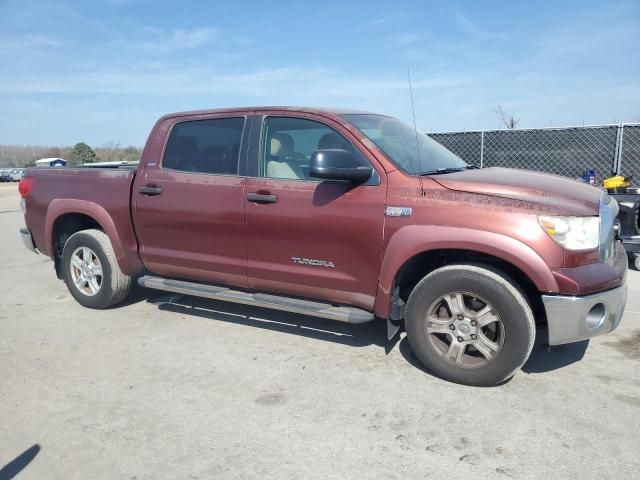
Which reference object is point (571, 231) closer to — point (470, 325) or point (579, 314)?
point (579, 314)

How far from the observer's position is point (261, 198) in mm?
4148

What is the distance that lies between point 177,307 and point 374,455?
3176mm

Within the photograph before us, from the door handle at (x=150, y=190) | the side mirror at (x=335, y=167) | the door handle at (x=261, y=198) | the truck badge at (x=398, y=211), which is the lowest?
the truck badge at (x=398, y=211)

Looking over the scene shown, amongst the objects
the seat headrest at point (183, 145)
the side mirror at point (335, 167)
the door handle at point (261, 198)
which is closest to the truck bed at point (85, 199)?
the seat headrest at point (183, 145)

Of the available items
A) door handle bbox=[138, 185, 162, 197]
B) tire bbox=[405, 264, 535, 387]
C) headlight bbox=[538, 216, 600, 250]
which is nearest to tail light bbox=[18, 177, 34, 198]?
door handle bbox=[138, 185, 162, 197]

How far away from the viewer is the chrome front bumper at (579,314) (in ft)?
10.6

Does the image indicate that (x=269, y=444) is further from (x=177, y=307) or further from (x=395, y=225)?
(x=177, y=307)

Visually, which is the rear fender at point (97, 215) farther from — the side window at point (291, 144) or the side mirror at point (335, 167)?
the side mirror at point (335, 167)

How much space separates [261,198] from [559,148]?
7.28 meters

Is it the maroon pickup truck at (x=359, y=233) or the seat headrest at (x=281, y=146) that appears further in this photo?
the seat headrest at (x=281, y=146)

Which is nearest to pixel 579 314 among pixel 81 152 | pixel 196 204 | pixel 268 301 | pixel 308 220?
pixel 308 220

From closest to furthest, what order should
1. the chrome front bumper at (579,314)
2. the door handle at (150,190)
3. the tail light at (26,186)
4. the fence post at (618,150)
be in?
the chrome front bumper at (579,314) → the door handle at (150,190) → the tail light at (26,186) → the fence post at (618,150)

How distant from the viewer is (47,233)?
215 inches

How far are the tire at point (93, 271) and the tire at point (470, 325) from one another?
2.98 m
